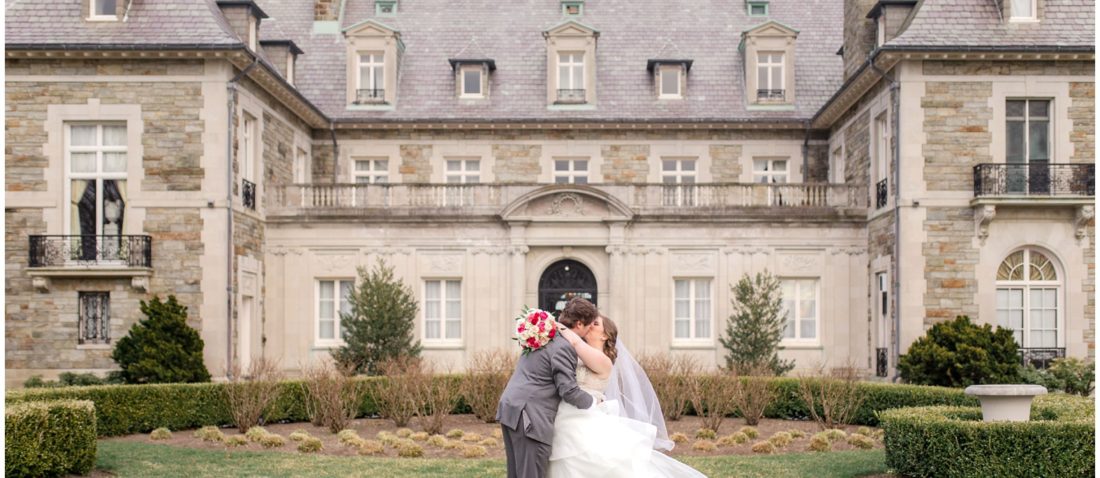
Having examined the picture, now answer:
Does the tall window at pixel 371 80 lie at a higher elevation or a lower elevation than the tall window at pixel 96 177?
higher

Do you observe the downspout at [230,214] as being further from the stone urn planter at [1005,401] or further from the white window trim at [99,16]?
the stone urn planter at [1005,401]

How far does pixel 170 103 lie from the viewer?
75.9ft

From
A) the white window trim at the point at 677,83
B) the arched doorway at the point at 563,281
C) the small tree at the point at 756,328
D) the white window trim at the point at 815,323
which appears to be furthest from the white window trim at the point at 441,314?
the white window trim at the point at 677,83

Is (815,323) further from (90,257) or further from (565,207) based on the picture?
(90,257)

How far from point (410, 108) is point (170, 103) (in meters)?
8.65

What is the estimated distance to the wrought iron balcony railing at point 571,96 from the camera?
30.9 m

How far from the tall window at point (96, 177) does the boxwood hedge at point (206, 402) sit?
19.1 ft

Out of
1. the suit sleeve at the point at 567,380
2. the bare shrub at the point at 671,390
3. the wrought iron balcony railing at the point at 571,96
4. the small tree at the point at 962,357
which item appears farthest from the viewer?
the wrought iron balcony railing at the point at 571,96

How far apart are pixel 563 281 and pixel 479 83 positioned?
6.46 meters

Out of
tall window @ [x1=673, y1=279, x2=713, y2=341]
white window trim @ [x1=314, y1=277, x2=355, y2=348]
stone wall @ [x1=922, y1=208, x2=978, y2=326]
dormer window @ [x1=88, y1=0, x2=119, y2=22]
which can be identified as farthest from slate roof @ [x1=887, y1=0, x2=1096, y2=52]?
dormer window @ [x1=88, y1=0, x2=119, y2=22]

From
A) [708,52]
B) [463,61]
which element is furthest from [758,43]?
[463,61]

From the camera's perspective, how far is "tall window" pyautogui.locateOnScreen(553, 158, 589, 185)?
30609mm

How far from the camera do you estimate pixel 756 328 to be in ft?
83.7

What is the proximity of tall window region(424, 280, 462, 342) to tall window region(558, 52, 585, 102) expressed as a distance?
6.19m
